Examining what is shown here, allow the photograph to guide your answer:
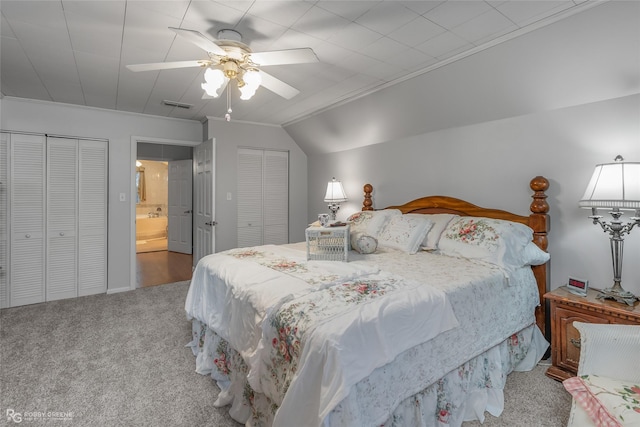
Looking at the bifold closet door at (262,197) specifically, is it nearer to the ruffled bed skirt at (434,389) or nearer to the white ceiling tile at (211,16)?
the ruffled bed skirt at (434,389)

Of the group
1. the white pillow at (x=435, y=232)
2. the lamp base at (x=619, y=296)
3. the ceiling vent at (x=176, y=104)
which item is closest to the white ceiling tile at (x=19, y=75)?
the ceiling vent at (x=176, y=104)

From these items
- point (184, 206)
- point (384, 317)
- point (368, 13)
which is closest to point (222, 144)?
point (184, 206)

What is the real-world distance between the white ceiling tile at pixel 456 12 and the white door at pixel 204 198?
277 cm

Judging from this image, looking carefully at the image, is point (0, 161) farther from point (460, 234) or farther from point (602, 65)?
point (602, 65)

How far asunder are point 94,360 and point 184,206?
4.41 meters

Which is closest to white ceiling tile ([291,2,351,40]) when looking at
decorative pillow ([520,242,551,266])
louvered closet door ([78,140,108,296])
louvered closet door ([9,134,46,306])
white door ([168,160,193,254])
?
decorative pillow ([520,242,551,266])

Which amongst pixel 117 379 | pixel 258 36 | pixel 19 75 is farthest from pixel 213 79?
pixel 19 75

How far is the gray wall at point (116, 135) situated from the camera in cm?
365

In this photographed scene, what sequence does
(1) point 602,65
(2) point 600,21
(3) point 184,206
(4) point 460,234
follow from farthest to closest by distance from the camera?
(3) point 184,206 < (4) point 460,234 < (1) point 602,65 < (2) point 600,21

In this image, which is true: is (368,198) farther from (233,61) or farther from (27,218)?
(27,218)

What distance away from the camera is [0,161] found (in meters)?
3.37

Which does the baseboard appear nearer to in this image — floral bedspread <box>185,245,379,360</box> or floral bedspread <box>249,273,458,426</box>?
floral bedspread <box>185,245,379,360</box>

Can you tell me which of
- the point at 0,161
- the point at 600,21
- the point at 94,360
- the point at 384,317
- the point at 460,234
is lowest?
the point at 94,360

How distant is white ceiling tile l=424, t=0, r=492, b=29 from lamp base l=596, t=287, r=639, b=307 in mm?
1904
